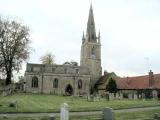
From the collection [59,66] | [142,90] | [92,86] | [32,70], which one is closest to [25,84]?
[32,70]

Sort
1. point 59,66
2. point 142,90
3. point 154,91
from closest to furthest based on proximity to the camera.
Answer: point 154,91
point 142,90
point 59,66

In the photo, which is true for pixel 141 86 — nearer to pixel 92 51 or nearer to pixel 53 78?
pixel 53 78

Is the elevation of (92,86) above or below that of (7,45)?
below

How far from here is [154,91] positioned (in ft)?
173

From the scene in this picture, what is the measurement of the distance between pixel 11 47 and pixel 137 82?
83.1 ft

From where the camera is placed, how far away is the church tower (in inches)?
3401

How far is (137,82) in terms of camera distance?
61688mm

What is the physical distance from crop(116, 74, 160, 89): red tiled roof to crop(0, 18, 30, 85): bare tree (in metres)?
21.6

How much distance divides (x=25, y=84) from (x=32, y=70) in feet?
12.7

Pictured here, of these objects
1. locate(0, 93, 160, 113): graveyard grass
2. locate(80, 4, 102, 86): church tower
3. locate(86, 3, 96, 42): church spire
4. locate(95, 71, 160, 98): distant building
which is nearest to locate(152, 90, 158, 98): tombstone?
locate(95, 71, 160, 98): distant building

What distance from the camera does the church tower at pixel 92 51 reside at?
8638 cm

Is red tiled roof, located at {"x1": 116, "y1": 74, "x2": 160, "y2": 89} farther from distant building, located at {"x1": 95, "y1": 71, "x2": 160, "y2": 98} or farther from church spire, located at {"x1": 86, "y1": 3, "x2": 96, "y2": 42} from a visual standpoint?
church spire, located at {"x1": 86, "y1": 3, "x2": 96, "y2": 42}

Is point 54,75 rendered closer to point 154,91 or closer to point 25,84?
point 25,84

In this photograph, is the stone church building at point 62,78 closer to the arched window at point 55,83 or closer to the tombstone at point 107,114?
the arched window at point 55,83
